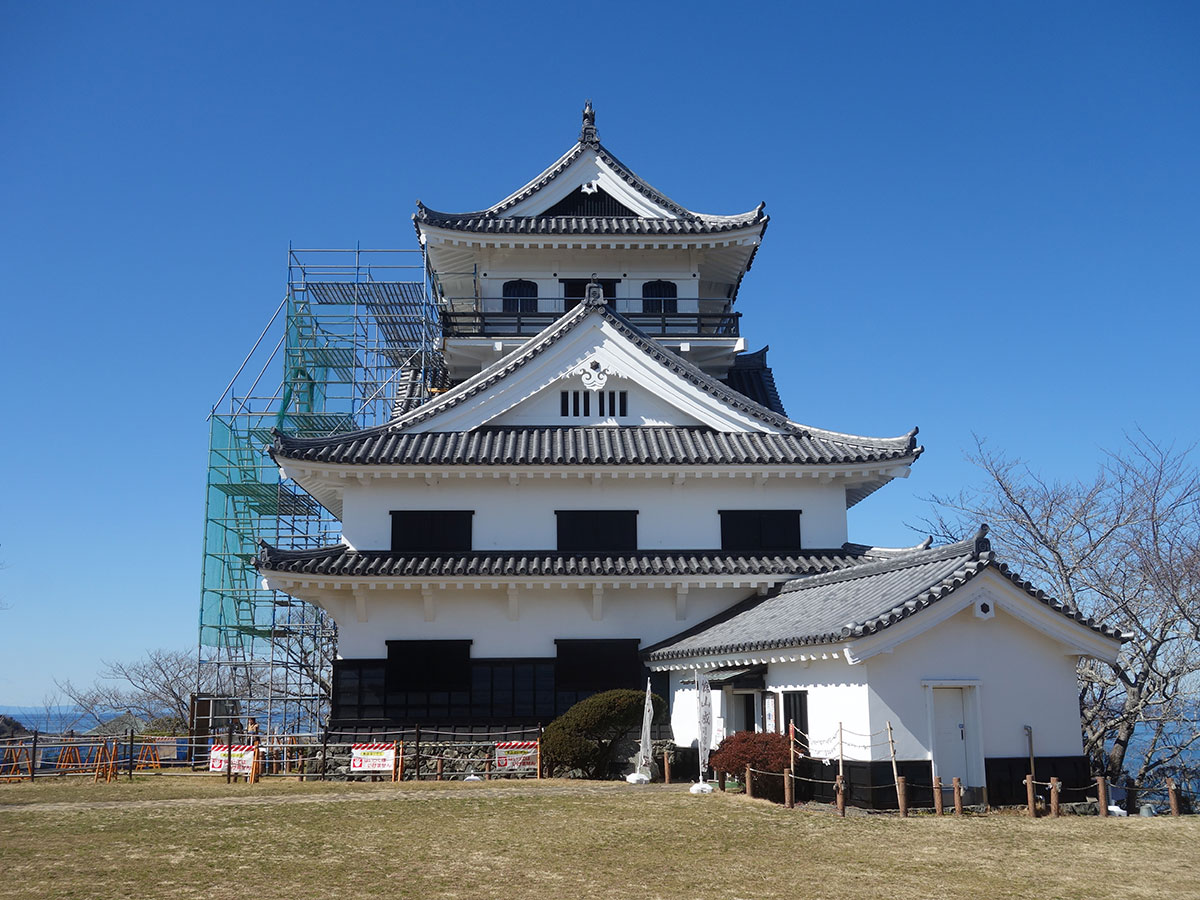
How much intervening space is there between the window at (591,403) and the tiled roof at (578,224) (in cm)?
597

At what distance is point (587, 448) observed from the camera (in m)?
25.1

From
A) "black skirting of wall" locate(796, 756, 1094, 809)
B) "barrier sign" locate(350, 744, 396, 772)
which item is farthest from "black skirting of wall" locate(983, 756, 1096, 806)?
"barrier sign" locate(350, 744, 396, 772)

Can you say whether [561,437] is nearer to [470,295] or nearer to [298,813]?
[470,295]

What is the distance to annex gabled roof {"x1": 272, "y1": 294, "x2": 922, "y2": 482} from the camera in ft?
80.0

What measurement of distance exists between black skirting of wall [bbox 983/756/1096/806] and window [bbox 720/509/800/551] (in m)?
9.61

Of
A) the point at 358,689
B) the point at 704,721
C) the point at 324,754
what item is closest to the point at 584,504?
the point at 358,689

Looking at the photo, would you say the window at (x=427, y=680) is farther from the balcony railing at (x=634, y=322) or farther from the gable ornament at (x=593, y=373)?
the balcony railing at (x=634, y=322)

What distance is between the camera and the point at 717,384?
26562mm

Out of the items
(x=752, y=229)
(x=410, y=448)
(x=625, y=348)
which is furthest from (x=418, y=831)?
(x=752, y=229)

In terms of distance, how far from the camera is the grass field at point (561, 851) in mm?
10523

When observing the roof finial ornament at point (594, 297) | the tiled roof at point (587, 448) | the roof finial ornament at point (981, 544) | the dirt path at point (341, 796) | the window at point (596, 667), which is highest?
the roof finial ornament at point (594, 297)

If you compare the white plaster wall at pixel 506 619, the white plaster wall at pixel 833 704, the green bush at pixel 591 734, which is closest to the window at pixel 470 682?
the white plaster wall at pixel 506 619

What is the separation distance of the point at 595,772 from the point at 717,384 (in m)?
10.2

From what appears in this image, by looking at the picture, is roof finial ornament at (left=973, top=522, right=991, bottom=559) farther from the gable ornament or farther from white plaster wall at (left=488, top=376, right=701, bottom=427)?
the gable ornament
